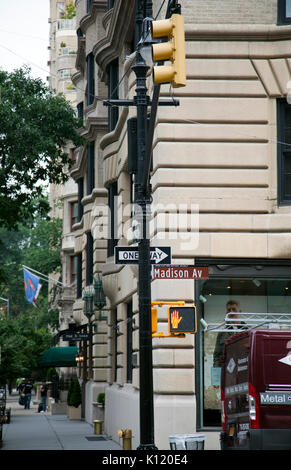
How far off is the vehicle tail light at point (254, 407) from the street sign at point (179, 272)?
2.76 m

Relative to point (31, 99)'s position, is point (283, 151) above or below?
below

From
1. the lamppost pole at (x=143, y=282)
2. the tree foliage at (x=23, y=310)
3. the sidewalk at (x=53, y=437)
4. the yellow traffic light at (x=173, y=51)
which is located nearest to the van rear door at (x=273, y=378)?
the lamppost pole at (x=143, y=282)

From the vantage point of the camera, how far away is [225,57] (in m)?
18.8

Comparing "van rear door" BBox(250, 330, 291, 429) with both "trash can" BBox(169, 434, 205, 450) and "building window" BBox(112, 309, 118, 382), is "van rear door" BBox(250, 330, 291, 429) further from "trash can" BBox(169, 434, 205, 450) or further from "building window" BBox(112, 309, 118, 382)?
"building window" BBox(112, 309, 118, 382)

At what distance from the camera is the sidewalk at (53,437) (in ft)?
78.0

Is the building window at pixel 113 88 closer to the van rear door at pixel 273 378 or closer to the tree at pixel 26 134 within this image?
the tree at pixel 26 134

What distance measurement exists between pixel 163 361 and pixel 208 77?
21.2ft

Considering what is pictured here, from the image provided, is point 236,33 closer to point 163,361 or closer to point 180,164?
point 180,164

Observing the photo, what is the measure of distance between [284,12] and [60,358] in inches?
1043

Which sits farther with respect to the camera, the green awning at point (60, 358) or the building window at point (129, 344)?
the green awning at point (60, 358)

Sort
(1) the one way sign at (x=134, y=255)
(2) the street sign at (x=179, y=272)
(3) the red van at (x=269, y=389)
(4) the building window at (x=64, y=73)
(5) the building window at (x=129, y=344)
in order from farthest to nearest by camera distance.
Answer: (4) the building window at (x=64, y=73)
(5) the building window at (x=129, y=344)
(2) the street sign at (x=179, y=272)
(1) the one way sign at (x=134, y=255)
(3) the red van at (x=269, y=389)

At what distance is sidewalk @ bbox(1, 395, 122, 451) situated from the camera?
2377cm

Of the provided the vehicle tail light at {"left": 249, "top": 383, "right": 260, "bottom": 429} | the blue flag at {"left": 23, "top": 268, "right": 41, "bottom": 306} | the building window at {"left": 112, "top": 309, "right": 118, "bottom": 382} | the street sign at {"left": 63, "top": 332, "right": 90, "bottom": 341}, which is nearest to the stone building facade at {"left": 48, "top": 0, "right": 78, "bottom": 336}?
the blue flag at {"left": 23, "top": 268, "right": 41, "bottom": 306}
